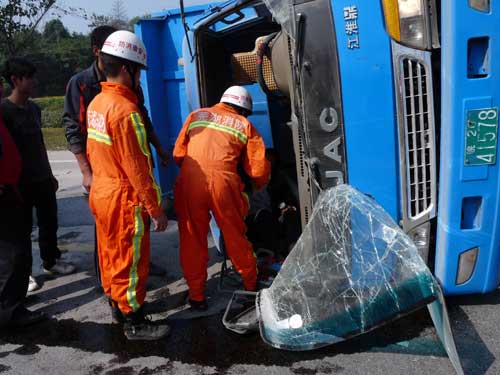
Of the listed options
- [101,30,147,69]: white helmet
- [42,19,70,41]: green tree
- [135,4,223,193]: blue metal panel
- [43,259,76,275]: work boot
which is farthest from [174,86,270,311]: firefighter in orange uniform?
[42,19,70,41]: green tree

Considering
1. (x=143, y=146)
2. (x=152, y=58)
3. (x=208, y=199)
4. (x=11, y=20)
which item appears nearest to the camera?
(x=143, y=146)

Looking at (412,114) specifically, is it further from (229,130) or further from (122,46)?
(122,46)

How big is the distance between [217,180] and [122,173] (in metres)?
0.64

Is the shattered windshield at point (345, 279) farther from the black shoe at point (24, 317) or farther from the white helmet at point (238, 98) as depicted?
the black shoe at point (24, 317)

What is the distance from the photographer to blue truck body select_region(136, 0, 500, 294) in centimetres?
237

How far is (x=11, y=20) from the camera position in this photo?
14.5 m

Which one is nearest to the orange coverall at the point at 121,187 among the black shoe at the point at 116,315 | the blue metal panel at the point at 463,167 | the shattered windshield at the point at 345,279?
the black shoe at the point at 116,315

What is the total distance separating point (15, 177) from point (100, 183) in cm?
79

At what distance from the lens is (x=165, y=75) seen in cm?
481

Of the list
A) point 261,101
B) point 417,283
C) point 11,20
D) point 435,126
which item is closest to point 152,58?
point 261,101

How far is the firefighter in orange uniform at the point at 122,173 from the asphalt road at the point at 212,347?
401 mm

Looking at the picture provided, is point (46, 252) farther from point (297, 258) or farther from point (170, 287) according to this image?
point (297, 258)

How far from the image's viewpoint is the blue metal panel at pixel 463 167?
2.32 meters

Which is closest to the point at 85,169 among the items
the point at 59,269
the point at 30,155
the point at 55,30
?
the point at 30,155
